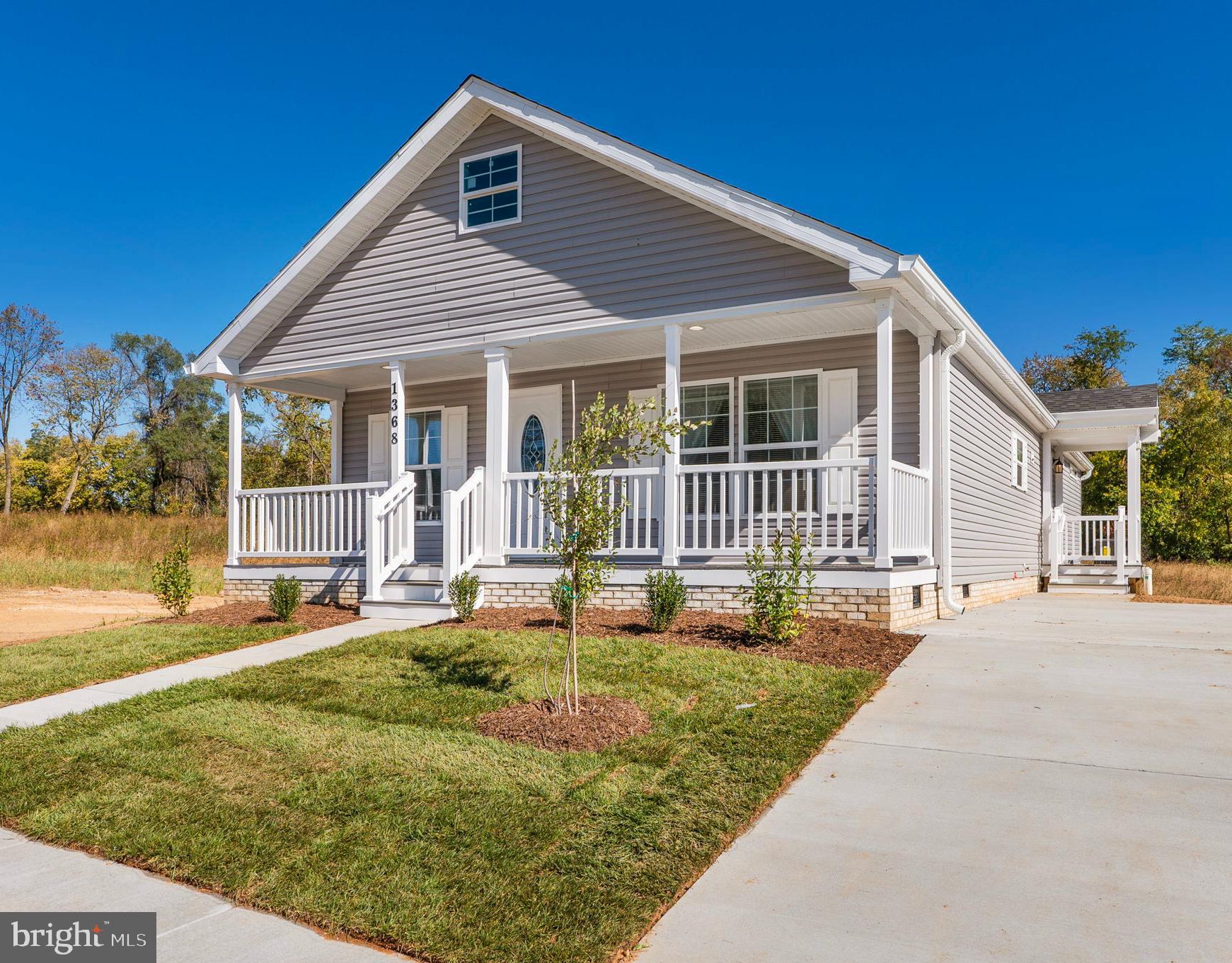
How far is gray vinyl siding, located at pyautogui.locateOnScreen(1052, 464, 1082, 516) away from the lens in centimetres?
1878

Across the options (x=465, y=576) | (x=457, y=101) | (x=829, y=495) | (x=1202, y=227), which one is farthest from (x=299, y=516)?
(x=1202, y=227)

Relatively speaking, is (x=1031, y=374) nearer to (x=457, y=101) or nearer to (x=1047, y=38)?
(x=1047, y=38)

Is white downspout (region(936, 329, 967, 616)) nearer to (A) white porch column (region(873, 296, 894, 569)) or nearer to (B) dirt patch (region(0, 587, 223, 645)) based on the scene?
(A) white porch column (region(873, 296, 894, 569))

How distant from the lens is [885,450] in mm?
8016

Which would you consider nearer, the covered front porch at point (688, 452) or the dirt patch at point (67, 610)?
the covered front porch at point (688, 452)

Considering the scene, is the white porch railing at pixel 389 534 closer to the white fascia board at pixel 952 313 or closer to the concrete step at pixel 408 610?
the concrete step at pixel 408 610

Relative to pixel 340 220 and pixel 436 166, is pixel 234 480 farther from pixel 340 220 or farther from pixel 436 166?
pixel 436 166

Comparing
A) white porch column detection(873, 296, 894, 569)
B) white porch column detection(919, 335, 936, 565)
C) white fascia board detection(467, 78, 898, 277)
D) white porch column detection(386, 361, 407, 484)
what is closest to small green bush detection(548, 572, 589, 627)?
white porch column detection(873, 296, 894, 569)

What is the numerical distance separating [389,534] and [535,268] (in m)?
3.69

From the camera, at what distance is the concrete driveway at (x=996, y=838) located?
2.76m

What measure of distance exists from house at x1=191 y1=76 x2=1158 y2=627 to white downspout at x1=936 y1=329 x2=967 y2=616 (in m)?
0.03

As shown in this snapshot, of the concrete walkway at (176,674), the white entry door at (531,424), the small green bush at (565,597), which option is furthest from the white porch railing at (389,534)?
the small green bush at (565,597)

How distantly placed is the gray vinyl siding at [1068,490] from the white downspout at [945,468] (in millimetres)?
9598

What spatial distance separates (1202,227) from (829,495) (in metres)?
29.5
